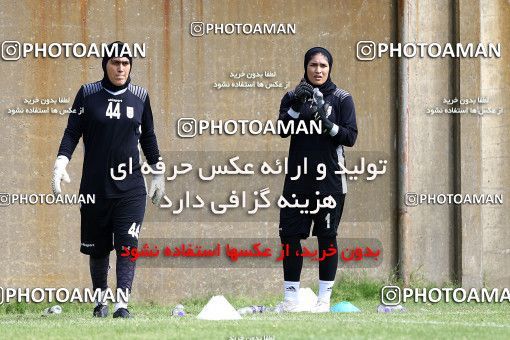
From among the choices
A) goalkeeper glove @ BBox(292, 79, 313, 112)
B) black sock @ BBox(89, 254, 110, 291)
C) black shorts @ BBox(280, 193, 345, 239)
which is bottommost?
black sock @ BBox(89, 254, 110, 291)

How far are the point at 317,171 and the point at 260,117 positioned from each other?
7.30 feet

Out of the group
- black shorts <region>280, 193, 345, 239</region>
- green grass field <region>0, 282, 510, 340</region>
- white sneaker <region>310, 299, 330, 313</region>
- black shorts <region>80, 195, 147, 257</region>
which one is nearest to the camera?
green grass field <region>0, 282, 510, 340</region>

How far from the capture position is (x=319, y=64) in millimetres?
9945

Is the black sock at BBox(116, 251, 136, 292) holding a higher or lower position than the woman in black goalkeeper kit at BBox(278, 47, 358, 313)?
lower

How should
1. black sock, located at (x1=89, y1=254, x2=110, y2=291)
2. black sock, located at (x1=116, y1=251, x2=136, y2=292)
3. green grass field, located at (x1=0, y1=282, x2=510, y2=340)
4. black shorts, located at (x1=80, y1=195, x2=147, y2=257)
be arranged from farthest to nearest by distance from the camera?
1. black sock, located at (x1=89, y1=254, x2=110, y2=291)
2. black shorts, located at (x1=80, y1=195, x2=147, y2=257)
3. black sock, located at (x1=116, y1=251, x2=136, y2=292)
4. green grass field, located at (x1=0, y1=282, x2=510, y2=340)

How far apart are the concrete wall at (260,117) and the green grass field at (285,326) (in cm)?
184

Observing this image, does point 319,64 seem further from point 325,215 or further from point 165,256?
point 165,256

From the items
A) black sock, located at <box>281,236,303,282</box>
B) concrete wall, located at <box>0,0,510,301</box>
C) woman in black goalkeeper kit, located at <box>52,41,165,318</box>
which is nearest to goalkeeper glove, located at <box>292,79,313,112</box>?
black sock, located at <box>281,236,303,282</box>

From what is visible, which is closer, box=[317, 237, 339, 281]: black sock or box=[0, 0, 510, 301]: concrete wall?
box=[317, 237, 339, 281]: black sock

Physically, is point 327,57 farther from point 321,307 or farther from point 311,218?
point 321,307

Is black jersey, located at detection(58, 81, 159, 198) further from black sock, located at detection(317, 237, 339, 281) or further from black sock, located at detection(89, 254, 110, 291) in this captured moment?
black sock, located at detection(317, 237, 339, 281)

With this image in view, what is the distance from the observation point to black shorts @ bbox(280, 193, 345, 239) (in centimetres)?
998

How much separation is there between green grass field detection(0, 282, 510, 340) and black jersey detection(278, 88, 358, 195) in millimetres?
1035

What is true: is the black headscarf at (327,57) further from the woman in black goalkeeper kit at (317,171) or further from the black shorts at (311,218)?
the black shorts at (311,218)
